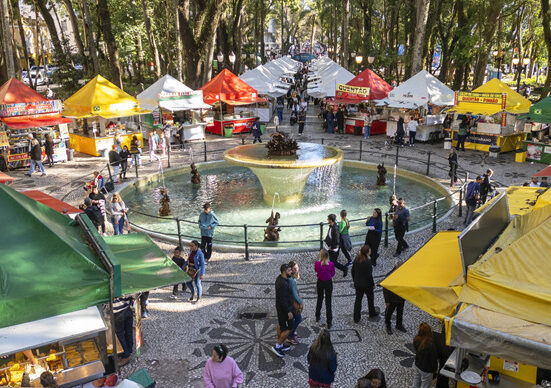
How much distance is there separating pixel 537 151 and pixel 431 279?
56.6 feet

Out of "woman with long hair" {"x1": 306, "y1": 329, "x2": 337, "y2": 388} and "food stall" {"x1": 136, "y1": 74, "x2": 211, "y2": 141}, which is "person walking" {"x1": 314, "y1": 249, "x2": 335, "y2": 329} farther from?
"food stall" {"x1": 136, "y1": 74, "x2": 211, "y2": 141}

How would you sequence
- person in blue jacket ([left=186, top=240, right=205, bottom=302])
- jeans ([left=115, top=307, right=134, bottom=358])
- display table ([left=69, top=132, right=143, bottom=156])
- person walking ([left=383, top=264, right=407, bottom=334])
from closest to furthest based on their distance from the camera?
jeans ([left=115, top=307, right=134, bottom=358]), person walking ([left=383, top=264, right=407, bottom=334]), person in blue jacket ([left=186, top=240, right=205, bottom=302]), display table ([left=69, top=132, right=143, bottom=156])

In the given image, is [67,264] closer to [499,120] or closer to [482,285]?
[482,285]

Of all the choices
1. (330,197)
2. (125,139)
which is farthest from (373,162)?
(125,139)

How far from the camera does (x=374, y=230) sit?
10969 millimetres

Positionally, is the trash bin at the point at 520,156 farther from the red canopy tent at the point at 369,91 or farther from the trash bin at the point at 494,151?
the red canopy tent at the point at 369,91

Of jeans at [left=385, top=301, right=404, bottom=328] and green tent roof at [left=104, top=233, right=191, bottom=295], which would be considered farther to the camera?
jeans at [left=385, top=301, right=404, bottom=328]

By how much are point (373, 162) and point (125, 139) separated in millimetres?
11674

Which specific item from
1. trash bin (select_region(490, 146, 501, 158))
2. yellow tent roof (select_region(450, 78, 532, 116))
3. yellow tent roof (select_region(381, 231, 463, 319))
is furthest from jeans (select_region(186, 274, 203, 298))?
yellow tent roof (select_region(450, 78, 532, 116))

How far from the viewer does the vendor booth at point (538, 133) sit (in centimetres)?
1950

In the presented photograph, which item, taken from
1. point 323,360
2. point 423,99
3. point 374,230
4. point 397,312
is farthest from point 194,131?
point 323,360

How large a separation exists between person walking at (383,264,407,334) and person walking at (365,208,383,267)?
2376 mm

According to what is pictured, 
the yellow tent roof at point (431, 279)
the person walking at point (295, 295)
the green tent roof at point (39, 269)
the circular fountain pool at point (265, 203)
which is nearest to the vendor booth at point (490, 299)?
the yellow tent roof at point (431, 279)

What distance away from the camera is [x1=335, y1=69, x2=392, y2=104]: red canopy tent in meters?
27.5
